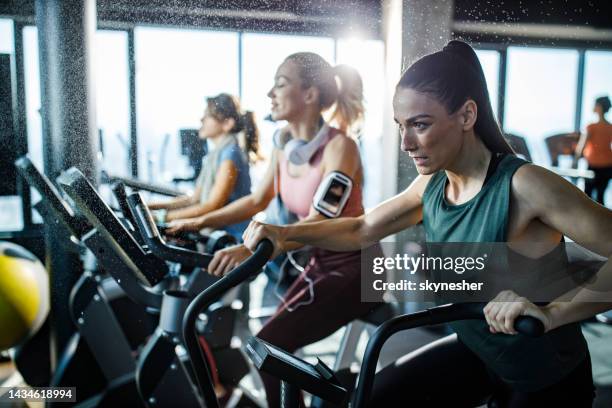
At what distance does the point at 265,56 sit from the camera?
1314 mm

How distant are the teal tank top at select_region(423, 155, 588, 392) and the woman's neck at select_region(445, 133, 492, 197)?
4cm

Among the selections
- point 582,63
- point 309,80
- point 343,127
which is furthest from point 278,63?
point 582,63

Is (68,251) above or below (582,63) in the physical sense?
below

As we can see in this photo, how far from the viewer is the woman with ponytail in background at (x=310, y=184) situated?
137 cm

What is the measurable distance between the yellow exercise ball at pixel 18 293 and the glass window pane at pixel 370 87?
2.91ft

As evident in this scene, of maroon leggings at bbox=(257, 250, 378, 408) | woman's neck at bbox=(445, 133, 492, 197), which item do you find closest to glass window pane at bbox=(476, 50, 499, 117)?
woman's neck at bbox=(445, 133, 492, 197)

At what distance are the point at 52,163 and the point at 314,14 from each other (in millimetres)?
763

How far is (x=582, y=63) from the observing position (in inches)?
53.4

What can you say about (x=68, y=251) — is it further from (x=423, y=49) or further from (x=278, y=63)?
(x=423, y=49)

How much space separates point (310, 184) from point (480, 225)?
1.70ft

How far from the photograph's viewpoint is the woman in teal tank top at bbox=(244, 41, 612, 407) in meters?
1.04
